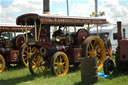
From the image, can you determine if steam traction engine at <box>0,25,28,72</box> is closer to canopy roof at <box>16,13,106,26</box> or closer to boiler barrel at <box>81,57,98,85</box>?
canopy roof at <box>16,13,106,26</box>

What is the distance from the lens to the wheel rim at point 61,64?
23.9ft

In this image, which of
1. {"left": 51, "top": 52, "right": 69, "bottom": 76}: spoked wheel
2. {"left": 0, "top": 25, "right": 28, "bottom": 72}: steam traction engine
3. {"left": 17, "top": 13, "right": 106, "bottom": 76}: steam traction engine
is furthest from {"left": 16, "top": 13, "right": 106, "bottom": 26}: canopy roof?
{"left": 0, "top": 25, "right": 28, "bottom": 72}: steam traction engine

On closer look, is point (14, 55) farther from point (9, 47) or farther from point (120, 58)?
point (120, 58)

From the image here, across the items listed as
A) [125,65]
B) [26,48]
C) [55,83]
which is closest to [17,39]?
[26,48]

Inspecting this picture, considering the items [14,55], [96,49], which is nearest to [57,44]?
[96,49]

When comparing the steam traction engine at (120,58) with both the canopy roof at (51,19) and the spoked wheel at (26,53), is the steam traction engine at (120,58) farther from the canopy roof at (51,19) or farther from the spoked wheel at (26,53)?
the spoked wheel at (26,53)

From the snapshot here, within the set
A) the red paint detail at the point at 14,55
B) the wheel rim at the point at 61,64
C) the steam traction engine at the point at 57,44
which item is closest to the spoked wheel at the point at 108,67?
the steam traction engine at the point at 57,44

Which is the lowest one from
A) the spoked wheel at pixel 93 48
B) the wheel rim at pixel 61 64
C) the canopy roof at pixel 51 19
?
the wheel rim at pixel 61 64

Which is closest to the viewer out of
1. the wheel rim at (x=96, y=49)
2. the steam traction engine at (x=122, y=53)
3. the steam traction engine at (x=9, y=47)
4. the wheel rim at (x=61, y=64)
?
the steam traction engine at (x=122, y=53)

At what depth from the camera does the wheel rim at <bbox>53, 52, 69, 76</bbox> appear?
7.27 meters

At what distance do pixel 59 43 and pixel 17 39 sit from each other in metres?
3.08

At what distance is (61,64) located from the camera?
23.9 feet

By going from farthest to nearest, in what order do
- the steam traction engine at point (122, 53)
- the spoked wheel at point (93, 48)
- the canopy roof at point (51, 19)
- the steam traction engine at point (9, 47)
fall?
the steam traction engine at point (9, 47) → the spoked wheel at point (93, 48) → the canopy roof at point (51, 19) → the steam traction engine at point (122, 53)

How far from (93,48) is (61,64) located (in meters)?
1.83
